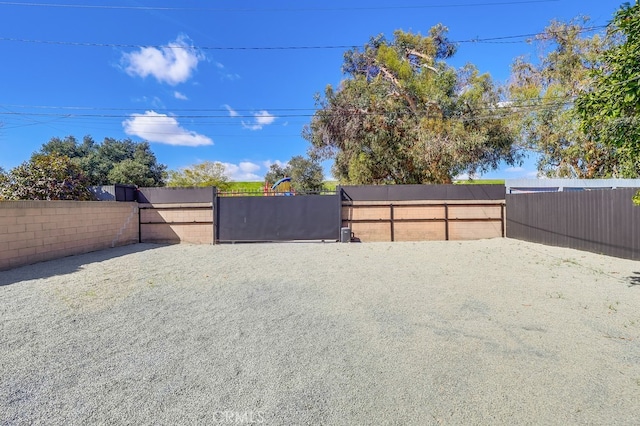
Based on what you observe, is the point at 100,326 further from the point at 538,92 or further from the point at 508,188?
the point at 538,92

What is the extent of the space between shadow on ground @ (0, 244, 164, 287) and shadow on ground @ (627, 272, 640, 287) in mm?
9488

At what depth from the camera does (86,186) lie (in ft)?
33.2

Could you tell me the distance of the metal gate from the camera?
10.1 meters

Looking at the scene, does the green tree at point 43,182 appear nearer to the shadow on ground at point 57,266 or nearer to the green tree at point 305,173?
the shadow on ground at point 57,266

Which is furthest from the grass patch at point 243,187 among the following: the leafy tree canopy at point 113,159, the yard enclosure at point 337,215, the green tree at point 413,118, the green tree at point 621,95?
the green tree at point 621,95

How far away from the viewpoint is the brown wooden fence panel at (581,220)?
666cm

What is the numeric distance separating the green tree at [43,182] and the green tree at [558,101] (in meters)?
17.2

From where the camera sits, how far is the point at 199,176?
87.8 ft

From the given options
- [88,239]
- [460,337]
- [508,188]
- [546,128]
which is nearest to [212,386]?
[460,337]

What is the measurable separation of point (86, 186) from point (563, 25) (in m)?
21.9

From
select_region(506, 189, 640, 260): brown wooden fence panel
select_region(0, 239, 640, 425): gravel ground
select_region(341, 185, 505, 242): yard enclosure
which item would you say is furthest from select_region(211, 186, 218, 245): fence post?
select_region(506, 189, 640, 260): brown wooden fence panel

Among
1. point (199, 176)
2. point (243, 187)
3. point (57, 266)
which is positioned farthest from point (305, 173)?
point (57, 266)

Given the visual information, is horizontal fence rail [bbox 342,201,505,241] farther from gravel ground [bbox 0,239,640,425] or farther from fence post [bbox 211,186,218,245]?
gravel ground [bbox 0,239,640,425]

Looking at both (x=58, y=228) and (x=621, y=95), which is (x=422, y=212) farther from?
(x=58, y=228)
